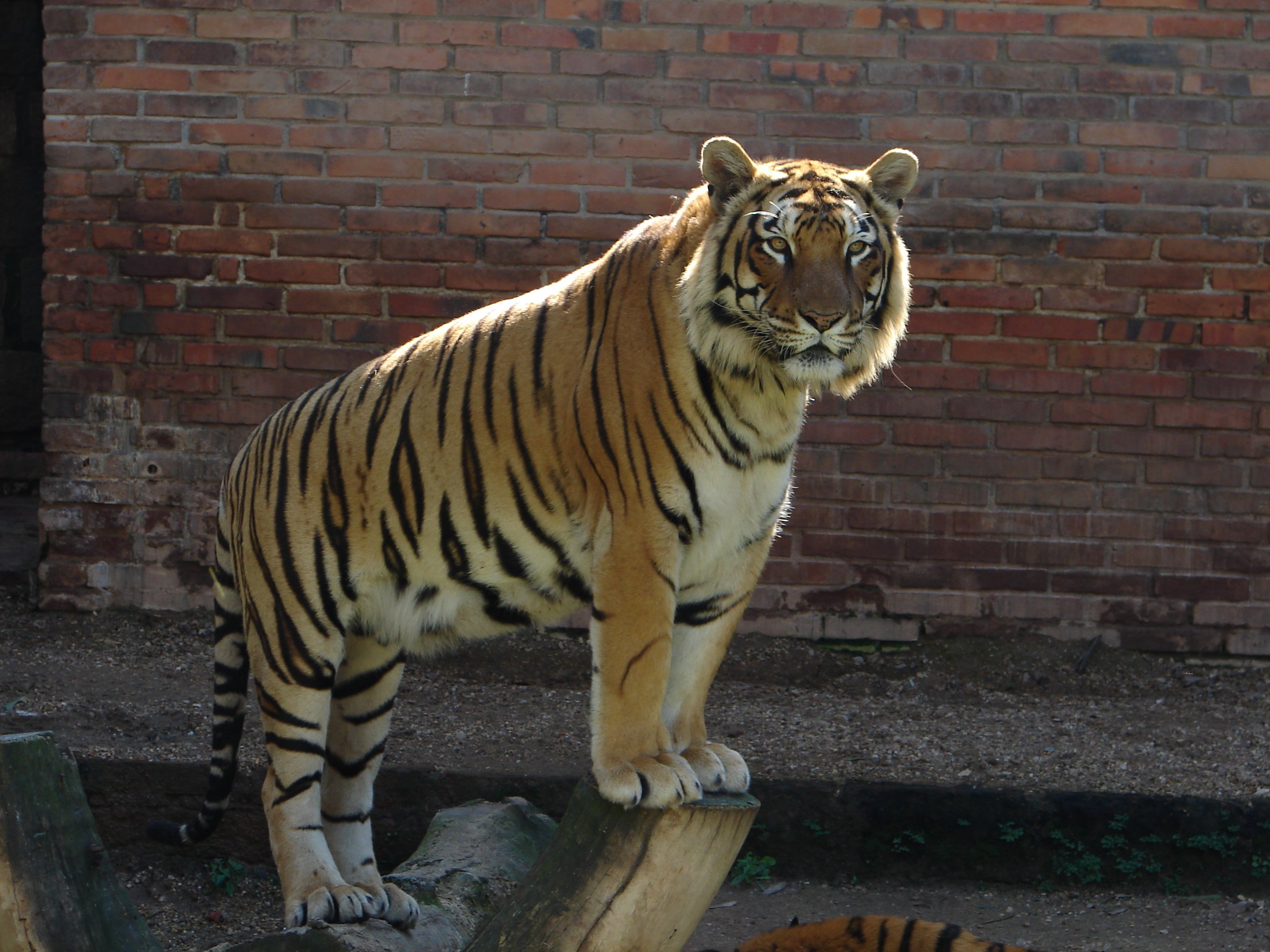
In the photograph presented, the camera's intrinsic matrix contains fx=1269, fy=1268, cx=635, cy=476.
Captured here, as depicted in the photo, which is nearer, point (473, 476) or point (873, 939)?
point (473, 476)

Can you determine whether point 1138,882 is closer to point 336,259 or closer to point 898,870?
point 898,870

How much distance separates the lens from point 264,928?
12.8 ft

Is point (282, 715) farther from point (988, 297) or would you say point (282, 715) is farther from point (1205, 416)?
point (1205, 416)

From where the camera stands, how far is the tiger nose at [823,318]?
258 centimetres

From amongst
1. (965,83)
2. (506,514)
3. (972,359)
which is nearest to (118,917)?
(506,514)

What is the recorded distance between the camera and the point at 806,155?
530 cm

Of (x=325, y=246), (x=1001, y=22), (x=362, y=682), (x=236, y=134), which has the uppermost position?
(x=1001, y=22)

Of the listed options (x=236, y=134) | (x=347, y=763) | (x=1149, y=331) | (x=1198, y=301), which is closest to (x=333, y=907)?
(x=347, y=763)

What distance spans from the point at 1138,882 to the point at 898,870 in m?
0.76

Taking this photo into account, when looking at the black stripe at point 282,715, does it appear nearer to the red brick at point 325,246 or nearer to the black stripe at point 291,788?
the black stripe at point 291,788

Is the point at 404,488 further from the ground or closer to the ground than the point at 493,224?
closer to the ground

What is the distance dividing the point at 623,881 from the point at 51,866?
3.81ft

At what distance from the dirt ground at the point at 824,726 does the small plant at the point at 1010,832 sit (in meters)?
0.15

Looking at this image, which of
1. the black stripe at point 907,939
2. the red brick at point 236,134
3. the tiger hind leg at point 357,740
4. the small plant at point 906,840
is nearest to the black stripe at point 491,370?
the tiger hind leg at point 357,740
